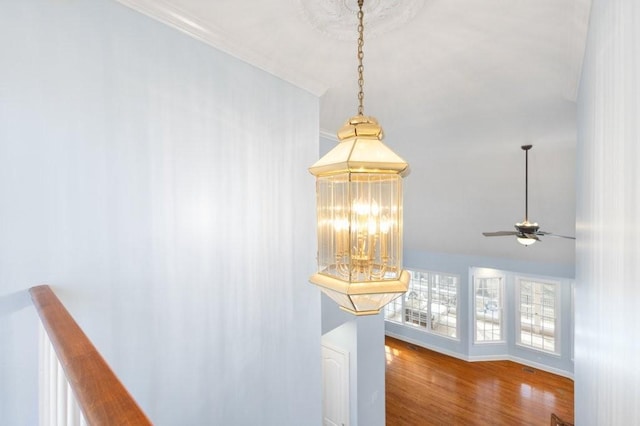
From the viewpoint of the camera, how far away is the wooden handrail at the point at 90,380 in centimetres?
46

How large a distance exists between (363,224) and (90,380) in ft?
3.11

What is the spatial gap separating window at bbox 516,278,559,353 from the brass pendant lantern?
8169 millimetres

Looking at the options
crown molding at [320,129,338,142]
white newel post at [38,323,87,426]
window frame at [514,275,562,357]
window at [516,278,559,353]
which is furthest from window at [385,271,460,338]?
white newel post at [38,323,87,426]

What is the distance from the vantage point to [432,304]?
8438 mm

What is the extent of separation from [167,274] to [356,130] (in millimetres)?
1253

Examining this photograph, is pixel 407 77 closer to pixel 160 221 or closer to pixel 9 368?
pixel 160 221

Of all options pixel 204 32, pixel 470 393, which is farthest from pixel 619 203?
pixel 470 393

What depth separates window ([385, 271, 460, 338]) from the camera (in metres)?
8.14

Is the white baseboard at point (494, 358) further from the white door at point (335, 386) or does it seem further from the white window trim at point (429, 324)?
the white door at point (335, 386)

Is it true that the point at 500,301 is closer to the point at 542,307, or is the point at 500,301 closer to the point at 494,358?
the point at 542,307

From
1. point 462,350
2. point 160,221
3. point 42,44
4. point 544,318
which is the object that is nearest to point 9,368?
point 160,221

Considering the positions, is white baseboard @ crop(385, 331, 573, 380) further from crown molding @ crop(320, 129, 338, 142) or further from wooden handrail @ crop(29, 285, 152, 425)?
wooden handrail @ crop(29, 285, 152, 425)

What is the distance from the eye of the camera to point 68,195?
4.25 ft

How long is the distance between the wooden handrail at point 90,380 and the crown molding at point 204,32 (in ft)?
4.89
